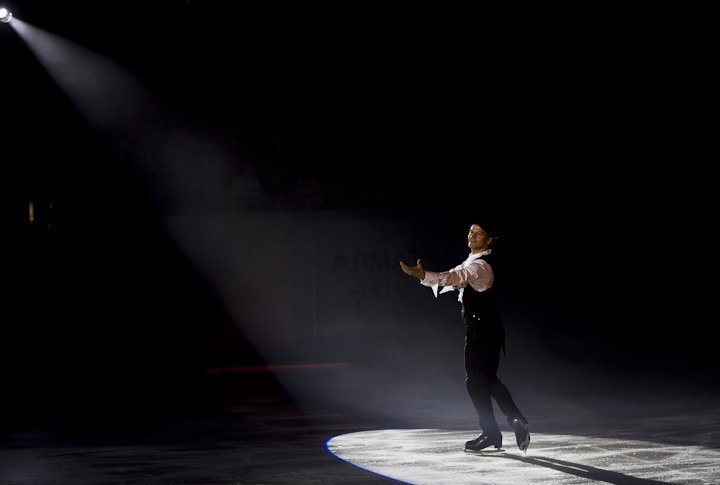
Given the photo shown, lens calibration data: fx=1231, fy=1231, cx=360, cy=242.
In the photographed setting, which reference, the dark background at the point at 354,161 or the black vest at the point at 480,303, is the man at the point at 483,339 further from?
the dark background at the point at 354,161

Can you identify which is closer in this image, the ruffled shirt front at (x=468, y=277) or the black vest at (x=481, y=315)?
the ruffled shirt front at (x=468, y=277)

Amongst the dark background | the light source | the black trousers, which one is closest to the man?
the black trousers

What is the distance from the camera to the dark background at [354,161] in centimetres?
2230

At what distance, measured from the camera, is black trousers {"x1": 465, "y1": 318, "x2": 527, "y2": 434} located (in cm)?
894

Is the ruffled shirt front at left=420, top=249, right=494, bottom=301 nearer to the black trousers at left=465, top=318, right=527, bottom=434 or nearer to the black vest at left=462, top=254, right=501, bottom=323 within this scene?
the black vest at left=462, top=254, right=501, bottom=323

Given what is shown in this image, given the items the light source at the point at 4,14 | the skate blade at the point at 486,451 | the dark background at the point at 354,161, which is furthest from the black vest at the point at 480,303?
the dark background at the point at 354,161

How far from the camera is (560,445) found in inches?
373

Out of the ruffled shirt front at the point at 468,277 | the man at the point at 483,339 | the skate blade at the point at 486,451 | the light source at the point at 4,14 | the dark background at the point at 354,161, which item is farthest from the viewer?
the dark background at the point at 354,161

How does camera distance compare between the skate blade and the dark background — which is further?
the dark background

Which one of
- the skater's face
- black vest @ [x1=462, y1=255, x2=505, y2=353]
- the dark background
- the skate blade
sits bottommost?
the skate blade

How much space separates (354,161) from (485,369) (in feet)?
48.4

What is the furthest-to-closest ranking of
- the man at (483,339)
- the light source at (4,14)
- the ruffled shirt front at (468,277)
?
the light source at (4,14), the man at (483,339), the ruffled shirt front at (468,277)

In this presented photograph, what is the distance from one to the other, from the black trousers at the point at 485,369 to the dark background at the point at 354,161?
12.3 meters

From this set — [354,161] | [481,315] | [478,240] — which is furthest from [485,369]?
[354,161]
